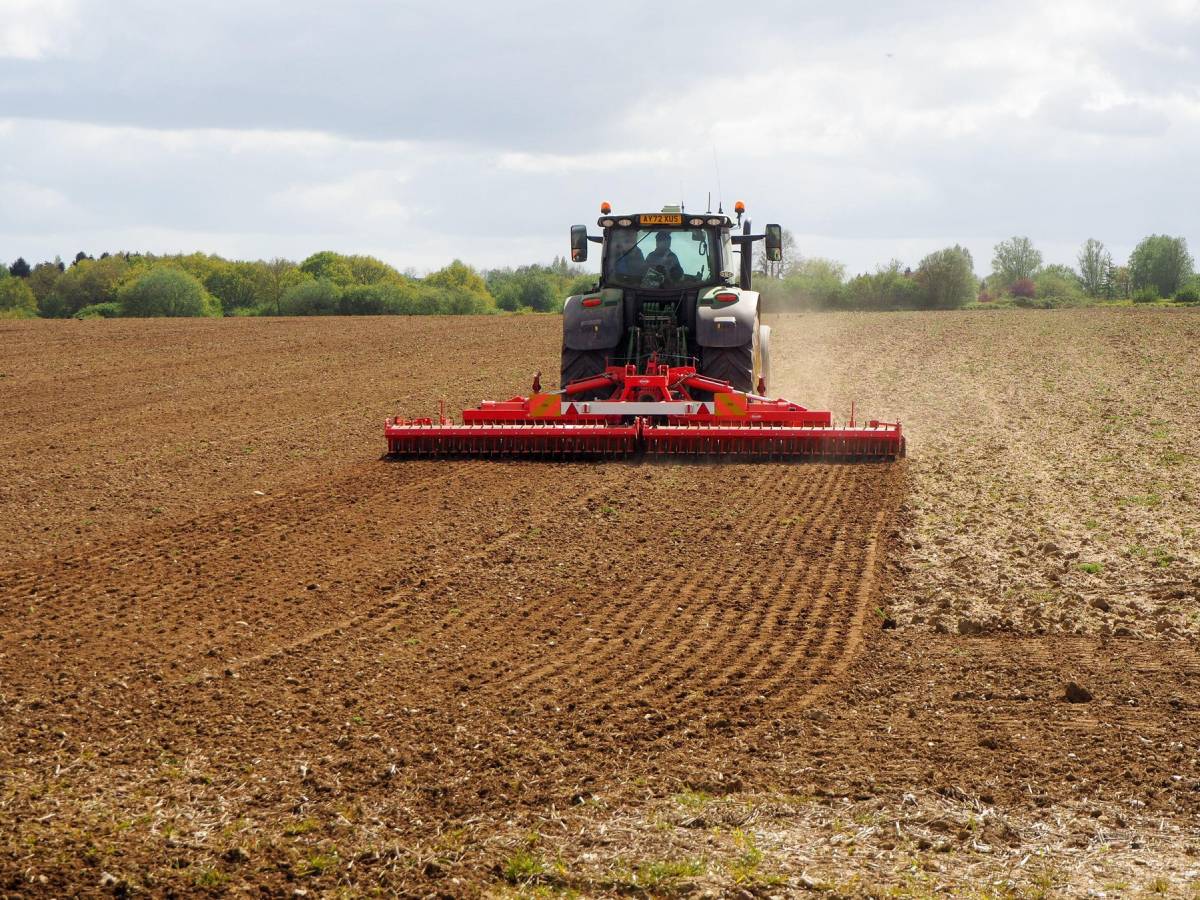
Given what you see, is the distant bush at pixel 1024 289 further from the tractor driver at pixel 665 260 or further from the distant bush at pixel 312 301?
the tractor driver at pixel 665 260

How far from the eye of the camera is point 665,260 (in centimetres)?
1196

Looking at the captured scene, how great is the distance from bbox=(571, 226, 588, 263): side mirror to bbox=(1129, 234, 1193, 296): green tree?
4844 centimetres

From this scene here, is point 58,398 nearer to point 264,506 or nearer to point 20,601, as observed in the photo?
point 264,506

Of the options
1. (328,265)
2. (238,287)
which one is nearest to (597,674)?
(238,287)

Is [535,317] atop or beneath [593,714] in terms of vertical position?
atop

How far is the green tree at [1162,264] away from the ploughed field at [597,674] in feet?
159

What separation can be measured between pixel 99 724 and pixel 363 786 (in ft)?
3.76

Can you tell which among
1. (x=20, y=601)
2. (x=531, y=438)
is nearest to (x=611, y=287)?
(x=531, y=438)

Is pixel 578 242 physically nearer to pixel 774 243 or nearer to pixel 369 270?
pixel 774 243

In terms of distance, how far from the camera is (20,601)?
241 inches

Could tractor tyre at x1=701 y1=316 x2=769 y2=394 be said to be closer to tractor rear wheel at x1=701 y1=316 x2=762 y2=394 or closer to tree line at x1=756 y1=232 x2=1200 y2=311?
tractor rear wheel at x1=701 y1=316 x2=762 y2=394

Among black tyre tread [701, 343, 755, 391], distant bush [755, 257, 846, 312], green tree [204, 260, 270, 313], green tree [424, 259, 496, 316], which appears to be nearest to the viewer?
black tyre tread [701, 343, 755, 391]

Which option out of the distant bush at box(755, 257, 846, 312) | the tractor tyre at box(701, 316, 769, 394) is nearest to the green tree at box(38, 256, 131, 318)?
the distant bush at box(755, 257, 846, 312)

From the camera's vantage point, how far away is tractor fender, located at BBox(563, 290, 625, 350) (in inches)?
453
